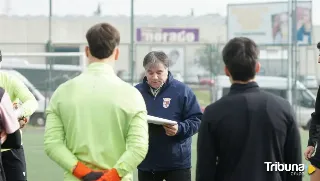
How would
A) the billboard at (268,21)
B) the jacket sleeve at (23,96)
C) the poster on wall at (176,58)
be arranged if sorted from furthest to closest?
the poster on wall at (176,58)
the billboard at (268,21)
the jacket sleeve at (23,96)

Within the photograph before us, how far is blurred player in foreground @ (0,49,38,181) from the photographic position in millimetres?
6113

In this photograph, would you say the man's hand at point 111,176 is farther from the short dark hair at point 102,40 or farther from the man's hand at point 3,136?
the man's hand at point 3,136

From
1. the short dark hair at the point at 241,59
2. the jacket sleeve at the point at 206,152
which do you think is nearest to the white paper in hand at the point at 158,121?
the jacket sleeve at the point at 206,152

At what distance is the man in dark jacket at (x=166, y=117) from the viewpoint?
5.84m

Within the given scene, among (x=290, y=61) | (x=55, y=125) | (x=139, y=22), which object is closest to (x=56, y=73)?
(x=290, y=61)

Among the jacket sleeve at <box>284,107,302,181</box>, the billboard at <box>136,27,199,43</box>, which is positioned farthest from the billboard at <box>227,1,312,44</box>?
the jacket sleeve at <box>284,107,302,181</box>

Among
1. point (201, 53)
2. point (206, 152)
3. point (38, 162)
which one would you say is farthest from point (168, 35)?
point (206, 152)

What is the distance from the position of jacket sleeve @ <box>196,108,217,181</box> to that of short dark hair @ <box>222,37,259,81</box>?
0.26 metres

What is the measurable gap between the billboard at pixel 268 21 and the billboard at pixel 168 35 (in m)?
11.0

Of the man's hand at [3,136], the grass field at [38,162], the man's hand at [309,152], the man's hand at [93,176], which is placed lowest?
the grass field at [38,162]

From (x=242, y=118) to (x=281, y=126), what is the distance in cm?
20

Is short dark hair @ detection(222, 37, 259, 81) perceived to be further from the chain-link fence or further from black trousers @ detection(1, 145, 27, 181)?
the chain-link fence

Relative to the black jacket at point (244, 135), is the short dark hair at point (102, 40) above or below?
above

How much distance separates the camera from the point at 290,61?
19.3 metres
